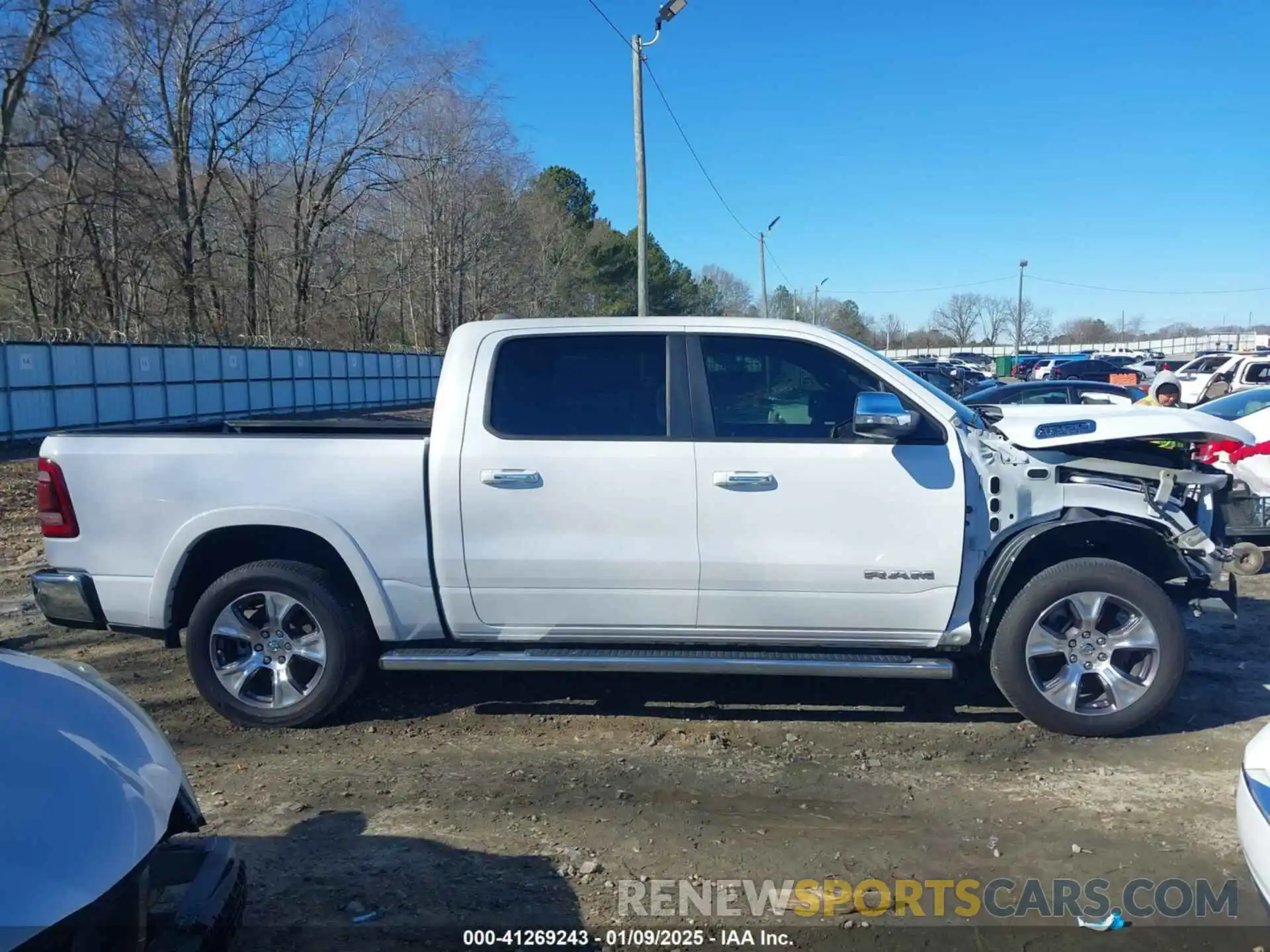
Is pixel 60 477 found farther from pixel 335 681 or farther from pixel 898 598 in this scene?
pixel 898 598

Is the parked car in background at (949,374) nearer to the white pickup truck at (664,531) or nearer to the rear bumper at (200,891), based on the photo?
the white pickup truck at (664,531)

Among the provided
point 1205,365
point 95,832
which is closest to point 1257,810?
point 95,832

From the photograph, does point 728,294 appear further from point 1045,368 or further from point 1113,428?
point 1113,428

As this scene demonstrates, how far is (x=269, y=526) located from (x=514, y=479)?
1227 millimetres

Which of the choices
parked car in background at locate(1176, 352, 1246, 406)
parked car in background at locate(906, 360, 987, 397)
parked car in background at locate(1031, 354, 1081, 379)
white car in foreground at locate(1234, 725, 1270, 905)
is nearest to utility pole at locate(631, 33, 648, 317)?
parked car in background at locate(906, 360, 987, 397)

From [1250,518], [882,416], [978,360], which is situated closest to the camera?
[882,416]

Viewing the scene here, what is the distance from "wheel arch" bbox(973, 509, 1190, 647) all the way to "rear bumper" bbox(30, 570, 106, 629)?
4267 mm

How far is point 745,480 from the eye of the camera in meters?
4.50

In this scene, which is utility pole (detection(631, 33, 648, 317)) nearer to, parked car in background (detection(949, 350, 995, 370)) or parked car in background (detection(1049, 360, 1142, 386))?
parked car in background (detection(1049, 360, 1142, 386))

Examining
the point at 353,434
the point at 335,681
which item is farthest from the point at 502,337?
the point at 335,681

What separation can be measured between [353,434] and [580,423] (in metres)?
1.38

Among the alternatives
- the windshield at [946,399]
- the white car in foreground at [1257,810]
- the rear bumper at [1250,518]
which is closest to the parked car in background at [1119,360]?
the rear bumper at [1250,518]

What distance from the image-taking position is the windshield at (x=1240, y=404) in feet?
32.3

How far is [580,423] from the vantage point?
185 inches
